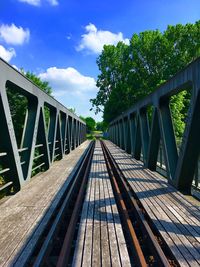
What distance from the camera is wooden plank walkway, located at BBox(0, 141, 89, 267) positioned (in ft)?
13.3

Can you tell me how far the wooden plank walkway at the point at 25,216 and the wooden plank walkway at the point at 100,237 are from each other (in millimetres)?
755

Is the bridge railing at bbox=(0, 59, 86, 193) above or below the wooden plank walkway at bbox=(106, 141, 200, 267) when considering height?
above

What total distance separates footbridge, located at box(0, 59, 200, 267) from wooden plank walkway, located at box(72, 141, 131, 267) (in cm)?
1

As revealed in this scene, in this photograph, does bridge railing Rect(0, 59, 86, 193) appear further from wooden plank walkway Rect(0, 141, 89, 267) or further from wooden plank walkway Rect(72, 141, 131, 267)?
wooden plank walkway Rect(72, 141, 131, 267)

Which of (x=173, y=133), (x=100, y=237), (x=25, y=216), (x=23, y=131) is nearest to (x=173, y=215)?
(x=100, y=237)

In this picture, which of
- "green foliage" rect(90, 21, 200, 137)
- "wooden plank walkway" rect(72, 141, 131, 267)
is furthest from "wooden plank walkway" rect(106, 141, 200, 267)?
"green foliage" rect(90, 21, 200, 137)

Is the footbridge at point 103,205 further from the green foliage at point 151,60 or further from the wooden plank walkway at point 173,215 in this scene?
the green foliage at point 151,60

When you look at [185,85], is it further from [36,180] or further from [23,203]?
[36,180]

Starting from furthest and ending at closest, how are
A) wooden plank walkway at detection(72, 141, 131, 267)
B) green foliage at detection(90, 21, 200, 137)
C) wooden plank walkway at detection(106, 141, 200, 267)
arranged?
green foliage at detection(90, 21, 200, 137) < wooden plank walkway at detection(106, 141, 200, 267) < wooden plank walkway at detection(72, 141, 131, 267)

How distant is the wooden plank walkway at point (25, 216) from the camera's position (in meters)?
4.04

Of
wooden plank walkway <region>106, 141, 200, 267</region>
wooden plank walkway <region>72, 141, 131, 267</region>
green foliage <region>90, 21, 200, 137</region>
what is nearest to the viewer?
wooden plank walkway <region>72, 141, 131, 267</region>

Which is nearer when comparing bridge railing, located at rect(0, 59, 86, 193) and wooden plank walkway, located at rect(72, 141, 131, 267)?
wooden plank walkway, located at rect(72, 141, 131, 267)

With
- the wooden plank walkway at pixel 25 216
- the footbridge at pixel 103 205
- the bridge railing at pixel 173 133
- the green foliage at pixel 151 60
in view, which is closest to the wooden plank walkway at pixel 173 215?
the footbridge at pixel 103 205

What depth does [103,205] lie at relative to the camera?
6.50m
